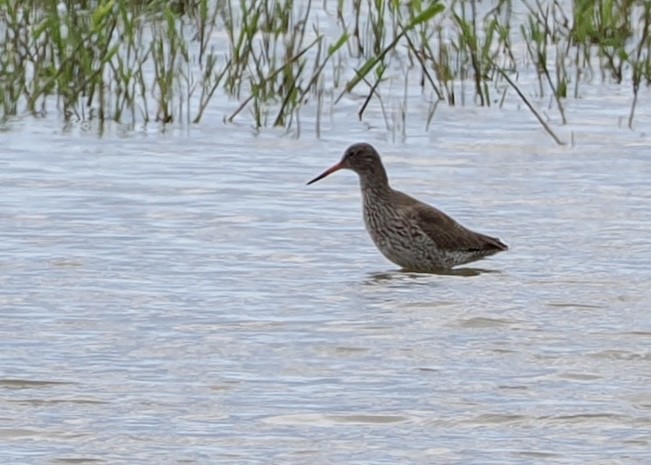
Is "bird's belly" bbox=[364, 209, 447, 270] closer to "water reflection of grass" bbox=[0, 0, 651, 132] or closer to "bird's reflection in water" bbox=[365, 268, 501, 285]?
"bird's reflection in water" bbox=[365, 268, 501, 285]

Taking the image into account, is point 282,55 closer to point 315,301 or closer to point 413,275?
point 413,275

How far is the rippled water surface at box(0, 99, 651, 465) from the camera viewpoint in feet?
21.7

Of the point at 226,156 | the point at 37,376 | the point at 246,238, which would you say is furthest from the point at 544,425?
the point at 226,156

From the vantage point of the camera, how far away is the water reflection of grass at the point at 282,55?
1259 cm

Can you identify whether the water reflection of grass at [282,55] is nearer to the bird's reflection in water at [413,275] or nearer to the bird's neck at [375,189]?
the bird's neck at [375,189]

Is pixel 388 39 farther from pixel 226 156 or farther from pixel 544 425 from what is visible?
pixel 544 425

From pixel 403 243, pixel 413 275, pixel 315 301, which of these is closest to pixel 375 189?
pixel 403 243

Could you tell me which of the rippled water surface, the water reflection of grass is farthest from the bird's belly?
the water reflection of grass

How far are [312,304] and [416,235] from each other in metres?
1.37

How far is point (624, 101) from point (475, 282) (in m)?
4.40

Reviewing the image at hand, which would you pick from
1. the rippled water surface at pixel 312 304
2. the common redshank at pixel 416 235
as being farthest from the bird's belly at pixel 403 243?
the rippled water surface at pixel 312 304

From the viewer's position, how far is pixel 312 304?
8.59m

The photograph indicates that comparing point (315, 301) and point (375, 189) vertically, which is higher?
point (375, 189)

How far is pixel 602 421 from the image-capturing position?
6777 millimetres
